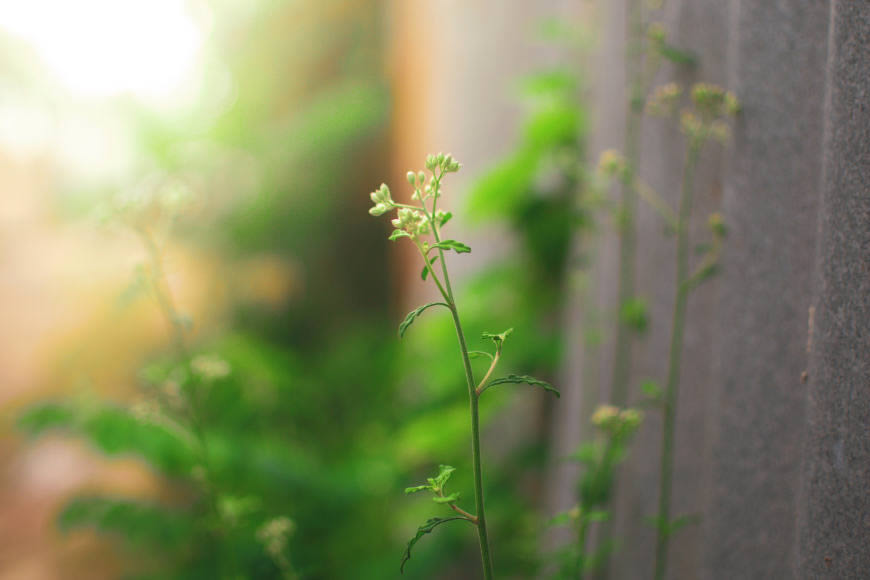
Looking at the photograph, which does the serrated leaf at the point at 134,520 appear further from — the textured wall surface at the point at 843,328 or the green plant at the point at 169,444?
the textured wall surface at the point at 843,328

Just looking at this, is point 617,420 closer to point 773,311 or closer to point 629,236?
point 773,311

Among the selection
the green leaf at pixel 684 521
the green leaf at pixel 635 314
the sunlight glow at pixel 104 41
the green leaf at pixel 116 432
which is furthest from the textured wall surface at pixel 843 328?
the sunlight glow at pixel 104 41

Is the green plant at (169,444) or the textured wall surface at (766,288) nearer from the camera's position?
the textured wall surface at (766,288)

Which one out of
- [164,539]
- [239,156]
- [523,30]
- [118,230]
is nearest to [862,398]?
[118,230]

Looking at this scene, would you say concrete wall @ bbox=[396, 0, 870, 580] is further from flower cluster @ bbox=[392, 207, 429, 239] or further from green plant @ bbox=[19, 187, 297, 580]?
green plant @ bbox=[19, 187, 297, 580]

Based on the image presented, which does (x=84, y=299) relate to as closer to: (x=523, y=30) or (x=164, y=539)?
(x=164, y=539)

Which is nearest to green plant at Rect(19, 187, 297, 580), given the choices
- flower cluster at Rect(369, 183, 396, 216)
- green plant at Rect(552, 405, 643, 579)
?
green plant at Rect(552, 405, 643, 579)

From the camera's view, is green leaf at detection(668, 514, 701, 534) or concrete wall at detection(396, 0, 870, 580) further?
green leaf at detection(668, 514, 701, 534)

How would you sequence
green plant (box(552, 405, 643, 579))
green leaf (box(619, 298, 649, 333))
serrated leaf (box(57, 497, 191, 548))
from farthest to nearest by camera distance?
serrated leaf (box(57, 497, 191, 548)) < green leaf (box(619, 298, 649, 333)) < green plant (box(552, 405, 643, 579))
